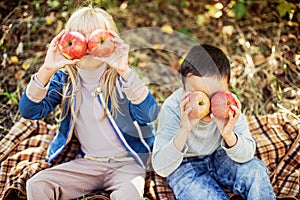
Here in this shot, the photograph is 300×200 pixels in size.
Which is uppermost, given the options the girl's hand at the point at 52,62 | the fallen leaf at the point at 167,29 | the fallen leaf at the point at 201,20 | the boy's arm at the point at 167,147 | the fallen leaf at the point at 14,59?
the girl's hand at the point at 52,62

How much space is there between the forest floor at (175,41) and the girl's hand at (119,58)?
102cm

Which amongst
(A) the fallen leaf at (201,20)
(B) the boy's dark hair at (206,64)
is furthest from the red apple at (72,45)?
(A) the fallen leaf at (201,20)

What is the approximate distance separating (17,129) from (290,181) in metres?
1.47

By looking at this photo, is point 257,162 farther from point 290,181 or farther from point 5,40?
point 5,40

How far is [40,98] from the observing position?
248 cm

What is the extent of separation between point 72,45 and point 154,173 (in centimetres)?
83

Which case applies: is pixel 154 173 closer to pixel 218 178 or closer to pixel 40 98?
pixel 218 178

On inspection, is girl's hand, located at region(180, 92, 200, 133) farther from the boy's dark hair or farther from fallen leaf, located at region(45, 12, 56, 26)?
fallen leaf, located at region(45, 12, 56, 26)

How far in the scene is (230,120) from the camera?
237 centimetres

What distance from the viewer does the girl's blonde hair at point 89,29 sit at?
95.9 inches

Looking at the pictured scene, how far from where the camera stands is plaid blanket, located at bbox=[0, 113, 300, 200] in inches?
106

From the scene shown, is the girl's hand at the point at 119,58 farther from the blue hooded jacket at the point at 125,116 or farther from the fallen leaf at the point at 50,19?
the fallen leaf at the point at 50,19

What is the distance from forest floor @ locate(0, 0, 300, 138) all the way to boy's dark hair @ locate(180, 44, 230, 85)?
90 centimetres

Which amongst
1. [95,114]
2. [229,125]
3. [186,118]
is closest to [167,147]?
[186,118]
